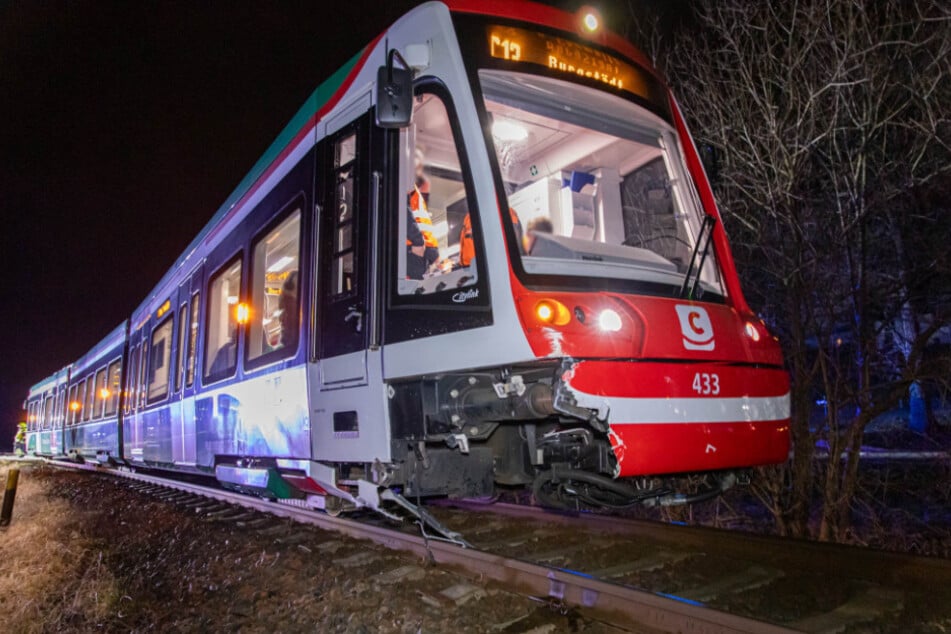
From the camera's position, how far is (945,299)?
699cm

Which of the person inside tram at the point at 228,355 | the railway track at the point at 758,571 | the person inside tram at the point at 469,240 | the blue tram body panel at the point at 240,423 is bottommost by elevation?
the railway track at the point at 758,571

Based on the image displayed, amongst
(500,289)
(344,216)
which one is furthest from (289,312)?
(500,289)

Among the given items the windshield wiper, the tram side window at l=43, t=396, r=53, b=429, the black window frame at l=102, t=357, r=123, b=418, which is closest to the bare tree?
the windshield wiper

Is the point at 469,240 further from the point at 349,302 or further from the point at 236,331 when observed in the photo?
the point at 236,331

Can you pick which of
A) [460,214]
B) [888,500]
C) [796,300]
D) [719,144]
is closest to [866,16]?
[719,144]

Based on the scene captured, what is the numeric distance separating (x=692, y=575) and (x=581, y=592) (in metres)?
0.97

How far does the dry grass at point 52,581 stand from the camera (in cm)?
456

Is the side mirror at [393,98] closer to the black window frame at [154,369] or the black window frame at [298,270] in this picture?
the black window frame at [298,270]

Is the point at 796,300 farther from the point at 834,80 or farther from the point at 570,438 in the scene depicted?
the point at 570,438

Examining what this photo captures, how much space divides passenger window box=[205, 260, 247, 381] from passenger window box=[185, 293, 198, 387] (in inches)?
24.8

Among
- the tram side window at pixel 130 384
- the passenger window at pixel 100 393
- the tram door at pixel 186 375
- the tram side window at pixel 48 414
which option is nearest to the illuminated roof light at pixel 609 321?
the tram door at pixel 186 375

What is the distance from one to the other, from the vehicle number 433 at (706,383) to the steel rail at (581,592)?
1163mm

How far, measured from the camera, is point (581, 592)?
3908 mm

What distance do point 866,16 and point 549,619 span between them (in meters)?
6.45
